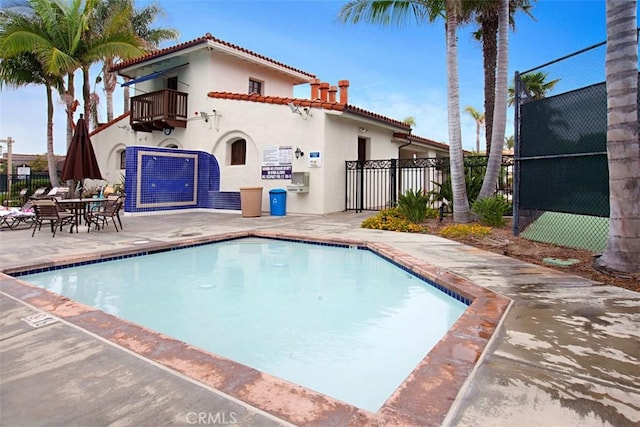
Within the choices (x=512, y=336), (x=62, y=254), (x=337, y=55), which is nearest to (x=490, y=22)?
(x=337, y=55)

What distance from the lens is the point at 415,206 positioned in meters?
9.53

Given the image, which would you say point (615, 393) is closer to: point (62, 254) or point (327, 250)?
point (327, 250)

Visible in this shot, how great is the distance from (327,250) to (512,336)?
489cm

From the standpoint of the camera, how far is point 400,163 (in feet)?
42.2

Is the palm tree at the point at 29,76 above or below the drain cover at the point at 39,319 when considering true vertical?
above

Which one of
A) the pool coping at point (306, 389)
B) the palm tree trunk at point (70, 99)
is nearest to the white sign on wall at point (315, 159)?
the pool coping at point (306, 389)

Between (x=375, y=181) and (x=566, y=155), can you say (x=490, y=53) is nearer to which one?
(x=375, y=181)

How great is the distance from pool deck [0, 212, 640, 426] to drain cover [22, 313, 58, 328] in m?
0.02

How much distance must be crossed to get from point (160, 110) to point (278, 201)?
708cm

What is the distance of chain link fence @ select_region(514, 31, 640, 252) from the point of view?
5223 mm

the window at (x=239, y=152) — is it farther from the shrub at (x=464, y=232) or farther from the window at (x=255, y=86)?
the shrub at (x=464, y=232)

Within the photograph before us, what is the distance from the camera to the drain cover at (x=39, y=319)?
9.84 ft

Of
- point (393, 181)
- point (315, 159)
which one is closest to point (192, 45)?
point (315, 159)

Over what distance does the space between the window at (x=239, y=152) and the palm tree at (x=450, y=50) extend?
6992 mm
